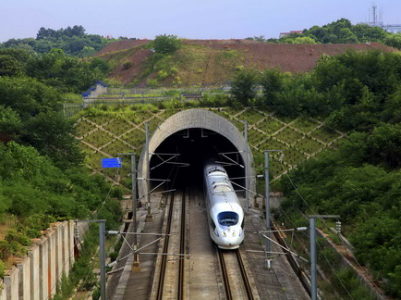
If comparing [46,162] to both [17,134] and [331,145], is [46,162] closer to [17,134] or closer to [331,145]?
[17,134]

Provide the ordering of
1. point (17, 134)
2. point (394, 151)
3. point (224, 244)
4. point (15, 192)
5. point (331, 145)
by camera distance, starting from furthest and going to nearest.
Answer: point (331, 145) → point (17, 134) → point (394, 151) → point (224, 244) → point (15, 192)

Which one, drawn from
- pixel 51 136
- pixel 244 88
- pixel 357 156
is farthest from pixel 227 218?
pixel 244 88

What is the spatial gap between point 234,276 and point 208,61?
59522 mm

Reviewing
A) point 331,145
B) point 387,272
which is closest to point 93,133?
point 331,145

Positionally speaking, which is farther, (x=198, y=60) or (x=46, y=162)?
(x=198, y=60)

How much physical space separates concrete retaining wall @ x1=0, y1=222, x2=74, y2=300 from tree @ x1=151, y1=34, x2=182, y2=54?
61.5m

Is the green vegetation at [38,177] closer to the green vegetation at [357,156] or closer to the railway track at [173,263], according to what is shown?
the railway track at [173,263]

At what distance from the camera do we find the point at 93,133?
155 ft

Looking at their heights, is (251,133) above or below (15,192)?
above

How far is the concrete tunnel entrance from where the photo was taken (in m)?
42.1

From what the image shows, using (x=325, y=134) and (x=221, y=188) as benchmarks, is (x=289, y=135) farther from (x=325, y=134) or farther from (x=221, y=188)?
(x=221, y=188)

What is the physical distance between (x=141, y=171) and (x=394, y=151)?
56.8 ft

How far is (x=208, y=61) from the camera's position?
83.9 m

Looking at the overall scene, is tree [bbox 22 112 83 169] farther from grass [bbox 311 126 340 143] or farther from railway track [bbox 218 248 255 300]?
grass [bbox 311 126 340 143]
